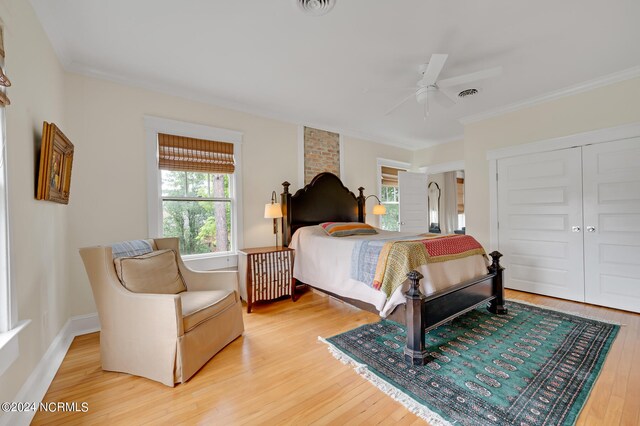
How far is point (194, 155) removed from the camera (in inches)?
127

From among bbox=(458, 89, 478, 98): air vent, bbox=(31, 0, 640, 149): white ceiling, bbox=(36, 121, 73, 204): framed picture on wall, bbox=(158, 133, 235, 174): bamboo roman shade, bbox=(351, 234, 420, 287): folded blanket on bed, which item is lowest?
bbox=(351, 234, 420, 287): folded blanket on bed

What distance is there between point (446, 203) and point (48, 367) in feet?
25.6

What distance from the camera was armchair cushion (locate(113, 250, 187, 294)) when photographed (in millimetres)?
1956

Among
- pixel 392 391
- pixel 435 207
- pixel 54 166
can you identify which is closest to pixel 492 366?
pixel 392 391

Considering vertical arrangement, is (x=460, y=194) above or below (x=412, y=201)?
above

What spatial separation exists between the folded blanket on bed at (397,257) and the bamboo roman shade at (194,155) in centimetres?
206

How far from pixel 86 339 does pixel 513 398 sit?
3.46 meters

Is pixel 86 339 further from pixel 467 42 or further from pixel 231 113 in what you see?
pixel 467 42

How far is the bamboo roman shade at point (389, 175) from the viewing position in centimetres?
537

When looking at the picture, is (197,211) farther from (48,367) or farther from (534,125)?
(534,125)

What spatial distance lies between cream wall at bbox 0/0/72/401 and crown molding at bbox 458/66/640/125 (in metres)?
4.82

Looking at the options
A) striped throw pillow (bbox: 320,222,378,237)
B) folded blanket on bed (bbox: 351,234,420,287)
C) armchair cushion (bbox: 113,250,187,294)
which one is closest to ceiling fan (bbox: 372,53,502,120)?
folded blanket on bed (bbox: 351,234,420,287)

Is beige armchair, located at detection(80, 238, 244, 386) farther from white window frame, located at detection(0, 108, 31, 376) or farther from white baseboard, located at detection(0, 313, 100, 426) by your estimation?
white window frame, located at detection(0, 108, 31, 376)

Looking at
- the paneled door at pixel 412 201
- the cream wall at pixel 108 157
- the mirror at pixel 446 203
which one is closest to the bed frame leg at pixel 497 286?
the paneled door at pixel 412 201
